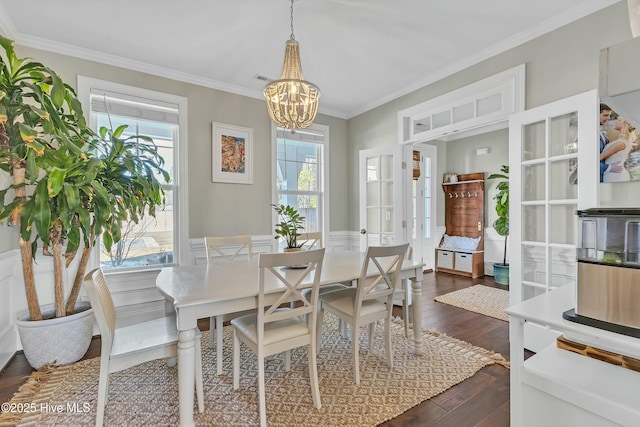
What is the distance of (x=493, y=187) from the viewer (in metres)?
5.45

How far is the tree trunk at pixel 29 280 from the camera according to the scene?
2.20 metres

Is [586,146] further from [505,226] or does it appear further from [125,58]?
[125,58]

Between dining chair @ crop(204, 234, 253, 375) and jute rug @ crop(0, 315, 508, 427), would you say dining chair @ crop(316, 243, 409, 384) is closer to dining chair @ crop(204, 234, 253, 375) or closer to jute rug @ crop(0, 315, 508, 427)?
jute rug @ crop(0, 315, 508, 427)

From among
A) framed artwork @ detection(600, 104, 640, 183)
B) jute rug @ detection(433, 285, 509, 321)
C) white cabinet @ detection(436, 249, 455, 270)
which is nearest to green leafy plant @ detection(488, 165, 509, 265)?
white cabinet @ detection(436, 249, 455, 270)

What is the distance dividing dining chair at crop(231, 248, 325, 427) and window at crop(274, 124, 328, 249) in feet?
7.73

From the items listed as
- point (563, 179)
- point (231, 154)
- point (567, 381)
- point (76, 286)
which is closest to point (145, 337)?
point (76, 286)

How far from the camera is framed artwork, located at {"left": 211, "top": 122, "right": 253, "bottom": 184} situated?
11.7 ft

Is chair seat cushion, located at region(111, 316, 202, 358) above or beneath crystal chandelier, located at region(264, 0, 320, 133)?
beneath

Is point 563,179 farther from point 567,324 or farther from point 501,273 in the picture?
point 501,273

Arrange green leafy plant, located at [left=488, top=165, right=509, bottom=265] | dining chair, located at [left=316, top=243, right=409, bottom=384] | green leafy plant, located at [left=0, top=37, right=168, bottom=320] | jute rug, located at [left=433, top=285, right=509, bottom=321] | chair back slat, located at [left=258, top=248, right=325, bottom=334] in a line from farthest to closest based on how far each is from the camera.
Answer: green leafy plant, located at [left=488, top=165, right=509, bottom=265]
jute rug, located at [left=433, top=285, right=509, bottom=321]
dining chair, located at [left=316, top=243, right=409, bottom=384]
green leafy plant, located at [left=0, top=37, right=168, bottom=320]
chair back slat, located at [left=258, top=248, right=325, bottom=334]

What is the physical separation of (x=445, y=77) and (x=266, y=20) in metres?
2.05

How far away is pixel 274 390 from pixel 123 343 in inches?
38.3

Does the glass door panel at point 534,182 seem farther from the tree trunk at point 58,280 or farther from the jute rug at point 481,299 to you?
the tree trunk at point 58,280

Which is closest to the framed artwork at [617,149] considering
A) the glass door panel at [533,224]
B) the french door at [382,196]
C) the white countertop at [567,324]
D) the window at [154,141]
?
the glass door panel at [533,224]
